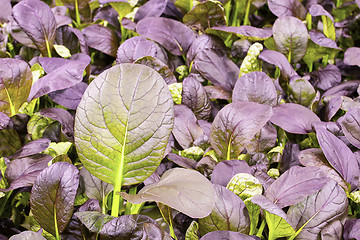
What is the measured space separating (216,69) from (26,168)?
460 millimetres

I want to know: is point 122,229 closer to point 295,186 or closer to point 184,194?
point 184,194

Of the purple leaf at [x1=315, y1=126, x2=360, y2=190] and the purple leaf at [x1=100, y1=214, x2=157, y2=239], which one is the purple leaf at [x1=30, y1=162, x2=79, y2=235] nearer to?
the purple leaf at [x1=100, y1=214, x2=157, y2=239]

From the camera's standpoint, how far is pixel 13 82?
833 millimetres

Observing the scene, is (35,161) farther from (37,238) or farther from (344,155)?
(344,155)

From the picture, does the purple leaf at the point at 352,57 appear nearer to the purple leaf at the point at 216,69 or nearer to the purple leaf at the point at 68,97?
the purple leaf at the point at 216,69

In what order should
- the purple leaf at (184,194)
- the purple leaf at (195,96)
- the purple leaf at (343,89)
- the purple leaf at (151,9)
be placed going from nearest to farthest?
1. the purple leaf at (184,194)
2. the purple leaf at (195,96)
3. the purple leaf at (343,89)
4. the purple leaf at (151,9)

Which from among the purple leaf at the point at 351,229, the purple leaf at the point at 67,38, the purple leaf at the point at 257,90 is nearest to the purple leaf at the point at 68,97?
the purple leaf at the point at 67,38

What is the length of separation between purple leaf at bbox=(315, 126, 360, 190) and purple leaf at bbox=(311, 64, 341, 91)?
32cm

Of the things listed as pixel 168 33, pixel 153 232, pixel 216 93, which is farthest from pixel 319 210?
pixel 168 33

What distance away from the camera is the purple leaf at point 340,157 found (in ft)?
2.36

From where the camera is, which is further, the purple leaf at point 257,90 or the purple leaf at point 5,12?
the purple leaf at point 5,12

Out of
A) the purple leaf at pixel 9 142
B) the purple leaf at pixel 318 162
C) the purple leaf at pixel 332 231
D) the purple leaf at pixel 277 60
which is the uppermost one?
the purple leaf at pixel 277 60

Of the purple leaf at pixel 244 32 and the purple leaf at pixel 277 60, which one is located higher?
the purple leaf at pixel 244 32

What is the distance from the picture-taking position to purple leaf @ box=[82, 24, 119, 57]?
1.06m
